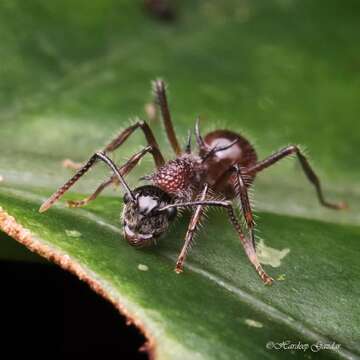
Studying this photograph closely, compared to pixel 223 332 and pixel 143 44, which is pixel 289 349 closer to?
pixel 223 332

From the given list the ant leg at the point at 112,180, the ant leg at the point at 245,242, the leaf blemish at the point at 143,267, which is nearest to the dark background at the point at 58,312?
the ant leg at the point at 112,180

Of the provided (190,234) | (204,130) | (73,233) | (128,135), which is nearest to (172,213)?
(190,234)

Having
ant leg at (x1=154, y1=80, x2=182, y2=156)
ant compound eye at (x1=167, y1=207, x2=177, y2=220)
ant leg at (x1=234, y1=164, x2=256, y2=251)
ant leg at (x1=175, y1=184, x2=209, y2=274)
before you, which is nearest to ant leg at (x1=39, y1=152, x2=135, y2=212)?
ant compound eye at (x1=167, y1=207, x2=177, y2=220)

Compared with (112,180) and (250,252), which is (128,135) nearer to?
(112,180)

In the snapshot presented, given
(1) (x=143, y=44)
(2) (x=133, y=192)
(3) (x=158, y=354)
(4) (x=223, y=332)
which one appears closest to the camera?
(3) (x=158, y=354)

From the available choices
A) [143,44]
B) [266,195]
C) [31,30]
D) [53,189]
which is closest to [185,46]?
[143,44]
